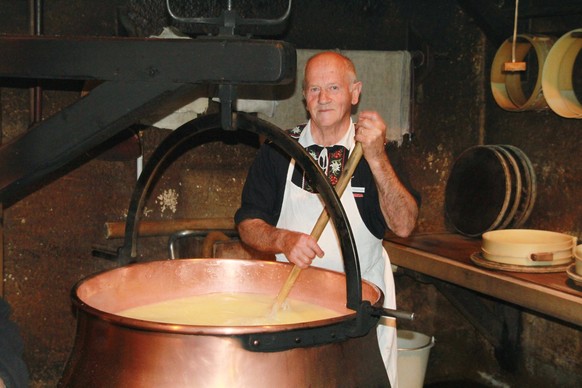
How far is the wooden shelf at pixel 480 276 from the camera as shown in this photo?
303 centimetres

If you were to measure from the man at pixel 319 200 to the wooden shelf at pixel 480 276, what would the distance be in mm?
652

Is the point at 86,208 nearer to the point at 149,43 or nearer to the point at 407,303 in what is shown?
A: the point at 407,303

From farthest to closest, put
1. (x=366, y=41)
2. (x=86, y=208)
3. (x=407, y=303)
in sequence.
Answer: (x=407, y=303) < (x=366, y=41) < (x=86, y=208)

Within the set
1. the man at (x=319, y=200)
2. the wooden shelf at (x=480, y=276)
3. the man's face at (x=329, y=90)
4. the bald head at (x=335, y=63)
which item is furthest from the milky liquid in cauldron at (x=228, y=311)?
the wooden shelf at (x=480, y=276)

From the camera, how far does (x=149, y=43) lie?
1.34m

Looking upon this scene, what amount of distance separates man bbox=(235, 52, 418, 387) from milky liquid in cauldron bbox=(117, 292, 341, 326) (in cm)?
49

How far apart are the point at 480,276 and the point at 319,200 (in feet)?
3.47

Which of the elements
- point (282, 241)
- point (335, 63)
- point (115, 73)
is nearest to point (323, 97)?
point (335, 63)

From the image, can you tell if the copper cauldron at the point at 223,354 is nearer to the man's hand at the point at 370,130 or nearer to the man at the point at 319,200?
the man's hand at the point at 370,130

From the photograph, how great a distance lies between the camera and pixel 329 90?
2789 mm

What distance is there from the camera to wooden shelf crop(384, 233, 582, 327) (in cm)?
303

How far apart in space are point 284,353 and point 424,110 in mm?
3466

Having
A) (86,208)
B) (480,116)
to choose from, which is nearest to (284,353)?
(86,208)

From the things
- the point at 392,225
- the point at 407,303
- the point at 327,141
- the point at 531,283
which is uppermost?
the point at 327,141
